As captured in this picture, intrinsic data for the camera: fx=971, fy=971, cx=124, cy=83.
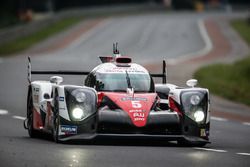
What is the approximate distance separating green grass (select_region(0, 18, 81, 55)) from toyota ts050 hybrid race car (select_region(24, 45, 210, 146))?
43373 mm

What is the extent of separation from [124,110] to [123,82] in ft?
3.49

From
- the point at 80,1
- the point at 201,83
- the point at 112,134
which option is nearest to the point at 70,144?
the point at 112,134

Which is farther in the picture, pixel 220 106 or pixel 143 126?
pixel 220 106

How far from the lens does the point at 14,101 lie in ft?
94.9

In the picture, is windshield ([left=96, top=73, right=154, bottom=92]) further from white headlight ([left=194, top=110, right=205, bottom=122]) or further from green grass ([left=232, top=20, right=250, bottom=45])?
green grass ([left=232, top=20, right=250, bottom=45])

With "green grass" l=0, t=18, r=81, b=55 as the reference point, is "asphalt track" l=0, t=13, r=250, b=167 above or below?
below

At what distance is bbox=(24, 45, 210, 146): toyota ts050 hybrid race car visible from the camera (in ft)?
49.1

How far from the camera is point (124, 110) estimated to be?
15.1 metres

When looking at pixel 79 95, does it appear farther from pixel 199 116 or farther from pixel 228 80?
pixel 228 80

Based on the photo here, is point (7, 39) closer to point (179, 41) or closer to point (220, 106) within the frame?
point (179, 41)

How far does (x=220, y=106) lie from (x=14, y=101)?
6205 mm

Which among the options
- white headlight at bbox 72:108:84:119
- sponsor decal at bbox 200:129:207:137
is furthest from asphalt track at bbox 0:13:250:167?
white headlight at bbox 72:108:84:119

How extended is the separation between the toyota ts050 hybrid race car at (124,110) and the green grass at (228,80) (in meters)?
12.2

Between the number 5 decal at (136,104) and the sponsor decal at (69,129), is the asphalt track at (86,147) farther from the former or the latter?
the number 5 decal at (136,104)
